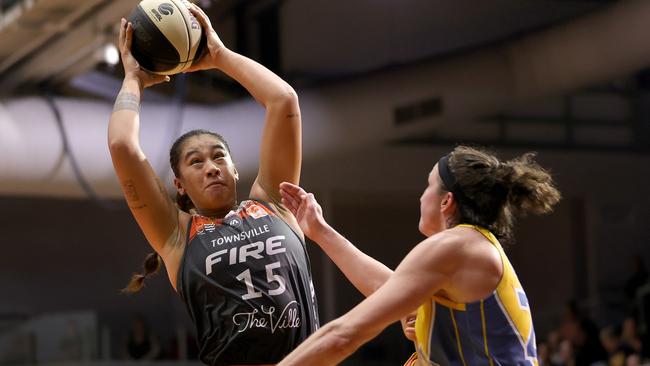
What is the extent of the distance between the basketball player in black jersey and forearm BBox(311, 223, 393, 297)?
0.67ft

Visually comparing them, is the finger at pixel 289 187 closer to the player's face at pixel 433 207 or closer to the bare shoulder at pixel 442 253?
the player's face at pixel 433 207

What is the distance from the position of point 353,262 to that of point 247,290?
353 millimetres

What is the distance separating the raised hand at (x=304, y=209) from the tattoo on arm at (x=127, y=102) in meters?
0.58

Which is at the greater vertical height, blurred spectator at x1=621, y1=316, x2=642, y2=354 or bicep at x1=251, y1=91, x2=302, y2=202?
bicep at x1=251, y1=91, x2=302, y2=202

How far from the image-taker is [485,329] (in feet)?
10.1

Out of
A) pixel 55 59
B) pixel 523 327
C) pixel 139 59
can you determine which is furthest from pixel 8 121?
pixel 523 327

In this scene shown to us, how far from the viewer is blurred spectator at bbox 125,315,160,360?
43.1ft

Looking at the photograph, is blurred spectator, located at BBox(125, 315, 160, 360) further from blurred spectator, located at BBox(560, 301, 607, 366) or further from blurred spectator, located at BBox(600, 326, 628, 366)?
blurred spectator, located at BBox(600, 326, 628, 366)

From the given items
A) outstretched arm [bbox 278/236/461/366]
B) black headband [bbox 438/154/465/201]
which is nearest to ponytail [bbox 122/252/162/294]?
outstretched arm [bbox 278/236/461/366]

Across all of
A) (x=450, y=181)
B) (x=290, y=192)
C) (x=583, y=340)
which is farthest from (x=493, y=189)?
(x=583, y=340)

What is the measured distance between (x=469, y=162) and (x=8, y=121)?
796 centimetres

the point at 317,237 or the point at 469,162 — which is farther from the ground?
the point at 469,162

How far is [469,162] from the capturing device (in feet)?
10.6

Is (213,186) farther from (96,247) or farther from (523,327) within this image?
(96,247)
